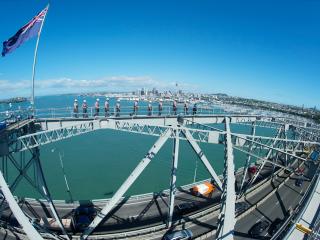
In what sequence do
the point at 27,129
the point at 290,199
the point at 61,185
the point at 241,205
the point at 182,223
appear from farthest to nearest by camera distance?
the point at 61,185 < the point at 290,199 < the point at 241,205 < the point at 182,223 < the point at 27,129

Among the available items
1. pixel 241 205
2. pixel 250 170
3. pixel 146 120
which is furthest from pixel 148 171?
pixel 146 120

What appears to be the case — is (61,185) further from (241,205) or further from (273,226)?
(273,226)

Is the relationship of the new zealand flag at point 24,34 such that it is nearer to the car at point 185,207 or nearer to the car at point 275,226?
the car at point 185,207

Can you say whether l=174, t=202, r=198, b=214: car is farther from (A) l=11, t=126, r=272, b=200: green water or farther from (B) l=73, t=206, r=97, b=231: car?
(A) l=11, t=126, r=272, b=200: green water

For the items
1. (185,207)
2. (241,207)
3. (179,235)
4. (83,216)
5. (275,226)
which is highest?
(179,235)

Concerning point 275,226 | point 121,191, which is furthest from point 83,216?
point 275,226

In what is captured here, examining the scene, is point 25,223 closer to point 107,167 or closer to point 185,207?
point 185,207
